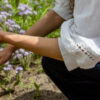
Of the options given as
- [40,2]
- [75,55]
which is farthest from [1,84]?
[40,2]

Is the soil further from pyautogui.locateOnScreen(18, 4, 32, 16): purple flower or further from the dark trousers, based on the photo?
pyautogui.locateOnScreen(18, 4, 32, 16): purple flower

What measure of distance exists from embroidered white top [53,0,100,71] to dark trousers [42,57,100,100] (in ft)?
0.97

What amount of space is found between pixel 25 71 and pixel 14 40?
4.13ft

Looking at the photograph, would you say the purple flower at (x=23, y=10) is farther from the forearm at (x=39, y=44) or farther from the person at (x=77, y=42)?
the forearm at (x=39, y=44)

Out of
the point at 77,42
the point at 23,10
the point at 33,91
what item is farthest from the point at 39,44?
the point at 23,10

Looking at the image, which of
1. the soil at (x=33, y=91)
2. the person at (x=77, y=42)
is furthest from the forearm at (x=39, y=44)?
the soil at (x=33, y=91)

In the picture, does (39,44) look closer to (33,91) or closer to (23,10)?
(33,91)

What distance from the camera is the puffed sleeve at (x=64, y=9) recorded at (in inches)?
78.4

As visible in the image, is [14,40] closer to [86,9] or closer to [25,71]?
[86,9]

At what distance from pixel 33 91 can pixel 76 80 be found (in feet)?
2.19

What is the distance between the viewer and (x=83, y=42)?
1.53m

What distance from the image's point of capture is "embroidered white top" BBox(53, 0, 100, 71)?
1.53 metres

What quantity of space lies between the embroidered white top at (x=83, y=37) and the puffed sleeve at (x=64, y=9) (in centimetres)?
39

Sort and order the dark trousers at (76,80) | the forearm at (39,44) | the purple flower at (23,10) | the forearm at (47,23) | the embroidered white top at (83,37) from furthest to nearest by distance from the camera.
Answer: the purple flower at (23,10), the forearm at (47,23), the dark trousers at (76,80), the forearm at (39,44), the embroidered white top at (83,37)
